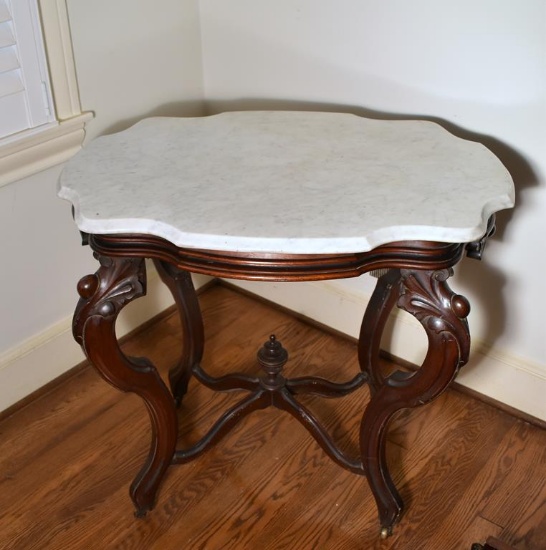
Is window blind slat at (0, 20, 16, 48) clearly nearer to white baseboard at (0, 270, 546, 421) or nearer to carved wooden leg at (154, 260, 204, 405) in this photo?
carved wooden leg at (154, 260, 204, 405)

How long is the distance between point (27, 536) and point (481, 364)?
101 centimetres

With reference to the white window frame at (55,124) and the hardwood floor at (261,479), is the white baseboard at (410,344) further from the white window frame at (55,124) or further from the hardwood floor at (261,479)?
the white window frame at (55,124)

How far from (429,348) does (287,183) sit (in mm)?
342

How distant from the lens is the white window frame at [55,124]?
1375mm

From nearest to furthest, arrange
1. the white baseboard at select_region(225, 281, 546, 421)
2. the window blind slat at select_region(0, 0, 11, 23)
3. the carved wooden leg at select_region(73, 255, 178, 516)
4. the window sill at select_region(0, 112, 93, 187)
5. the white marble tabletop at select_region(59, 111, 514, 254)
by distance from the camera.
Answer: the white marble tabletop at select_region(59, 111, 514, 254) < the carved wooden leg at select_region(73, 255, 178, 516) < the window blind slat at select_region(0, 0, 11, 23) < the window sill at select_region(0, 112, 93, 187) < the white baseboard at select_region(225, 281, 546, 421)

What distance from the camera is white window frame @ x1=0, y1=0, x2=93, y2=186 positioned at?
4.51ft

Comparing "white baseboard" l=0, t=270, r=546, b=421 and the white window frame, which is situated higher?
the white window frame

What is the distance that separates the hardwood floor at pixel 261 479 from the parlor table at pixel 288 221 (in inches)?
2.8

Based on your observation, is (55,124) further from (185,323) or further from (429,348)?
(429,348)

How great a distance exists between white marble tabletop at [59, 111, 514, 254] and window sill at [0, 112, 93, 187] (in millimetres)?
181

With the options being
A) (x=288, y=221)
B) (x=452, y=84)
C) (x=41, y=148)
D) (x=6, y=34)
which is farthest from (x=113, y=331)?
(x=452, y=84)

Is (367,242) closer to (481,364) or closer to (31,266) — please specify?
(481,364)

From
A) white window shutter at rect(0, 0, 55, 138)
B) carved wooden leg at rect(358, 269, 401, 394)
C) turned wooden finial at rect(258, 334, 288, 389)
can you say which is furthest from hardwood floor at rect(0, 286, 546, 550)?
white window shutter at rect(0, 0, 55, 138)

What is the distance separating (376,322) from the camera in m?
1.48
